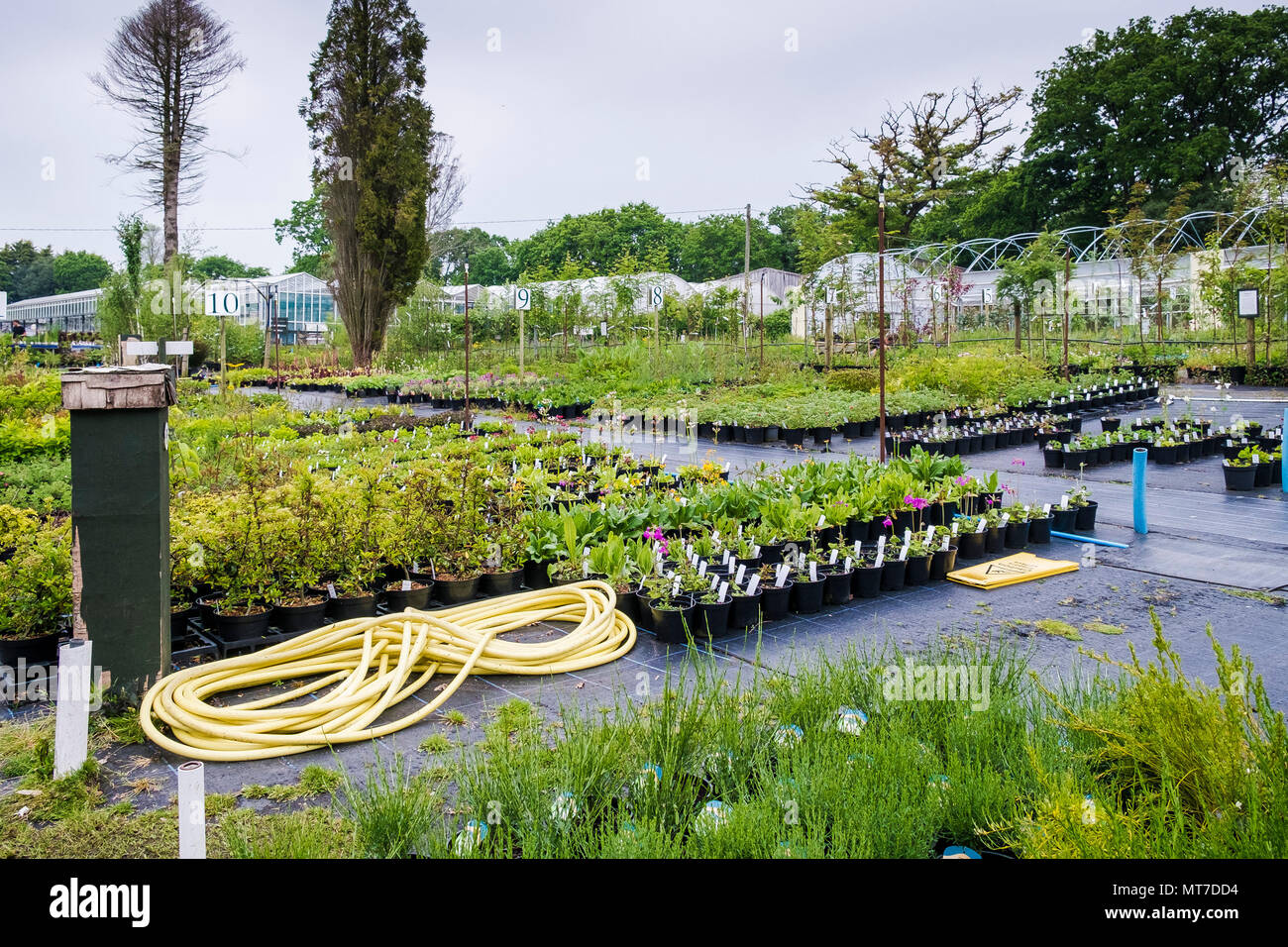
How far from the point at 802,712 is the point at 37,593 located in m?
3.14

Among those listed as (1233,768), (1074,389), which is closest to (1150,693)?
(1233,768)

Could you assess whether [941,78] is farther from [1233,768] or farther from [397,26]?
[1233,768]

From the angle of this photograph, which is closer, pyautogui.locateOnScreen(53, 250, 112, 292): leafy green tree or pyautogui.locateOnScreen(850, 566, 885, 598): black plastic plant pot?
pyautogui.locateOnScreen(850, 566, 885, 598): black plastic plant pot

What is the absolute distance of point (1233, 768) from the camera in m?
2.06

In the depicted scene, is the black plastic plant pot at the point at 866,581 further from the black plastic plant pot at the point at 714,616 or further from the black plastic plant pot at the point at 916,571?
the black plastic plant pot at the point at 714,616

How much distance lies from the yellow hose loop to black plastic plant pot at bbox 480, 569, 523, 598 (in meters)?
0.48

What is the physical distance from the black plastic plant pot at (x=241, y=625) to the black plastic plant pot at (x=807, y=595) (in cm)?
251

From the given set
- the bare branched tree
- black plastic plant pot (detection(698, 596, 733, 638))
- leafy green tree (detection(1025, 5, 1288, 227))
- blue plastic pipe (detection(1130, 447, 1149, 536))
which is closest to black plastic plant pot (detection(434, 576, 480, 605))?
black plastic plant pot (detection(698, 596, 733, 638))

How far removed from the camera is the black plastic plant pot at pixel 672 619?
13.3 feet

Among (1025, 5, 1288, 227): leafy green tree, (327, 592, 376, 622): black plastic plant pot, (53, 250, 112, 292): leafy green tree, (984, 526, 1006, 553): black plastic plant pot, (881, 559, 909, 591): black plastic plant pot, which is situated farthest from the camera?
(53, 250, 112, 292): leafy green tree

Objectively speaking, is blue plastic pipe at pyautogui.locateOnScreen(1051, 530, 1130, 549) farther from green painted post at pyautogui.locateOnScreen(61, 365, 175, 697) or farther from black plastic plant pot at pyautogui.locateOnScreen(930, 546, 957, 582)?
green painted post at pyautogui.locateOnScreen(61, 365, 175, 697)

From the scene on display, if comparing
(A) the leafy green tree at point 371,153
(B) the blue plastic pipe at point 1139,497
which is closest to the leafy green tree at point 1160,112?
(A) the leafy green tree at point 371,153

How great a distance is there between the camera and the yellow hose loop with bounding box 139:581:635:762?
9.55ft

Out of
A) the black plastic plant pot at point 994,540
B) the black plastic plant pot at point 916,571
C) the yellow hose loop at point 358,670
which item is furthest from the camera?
the black plastic plant pot at point 994,540
